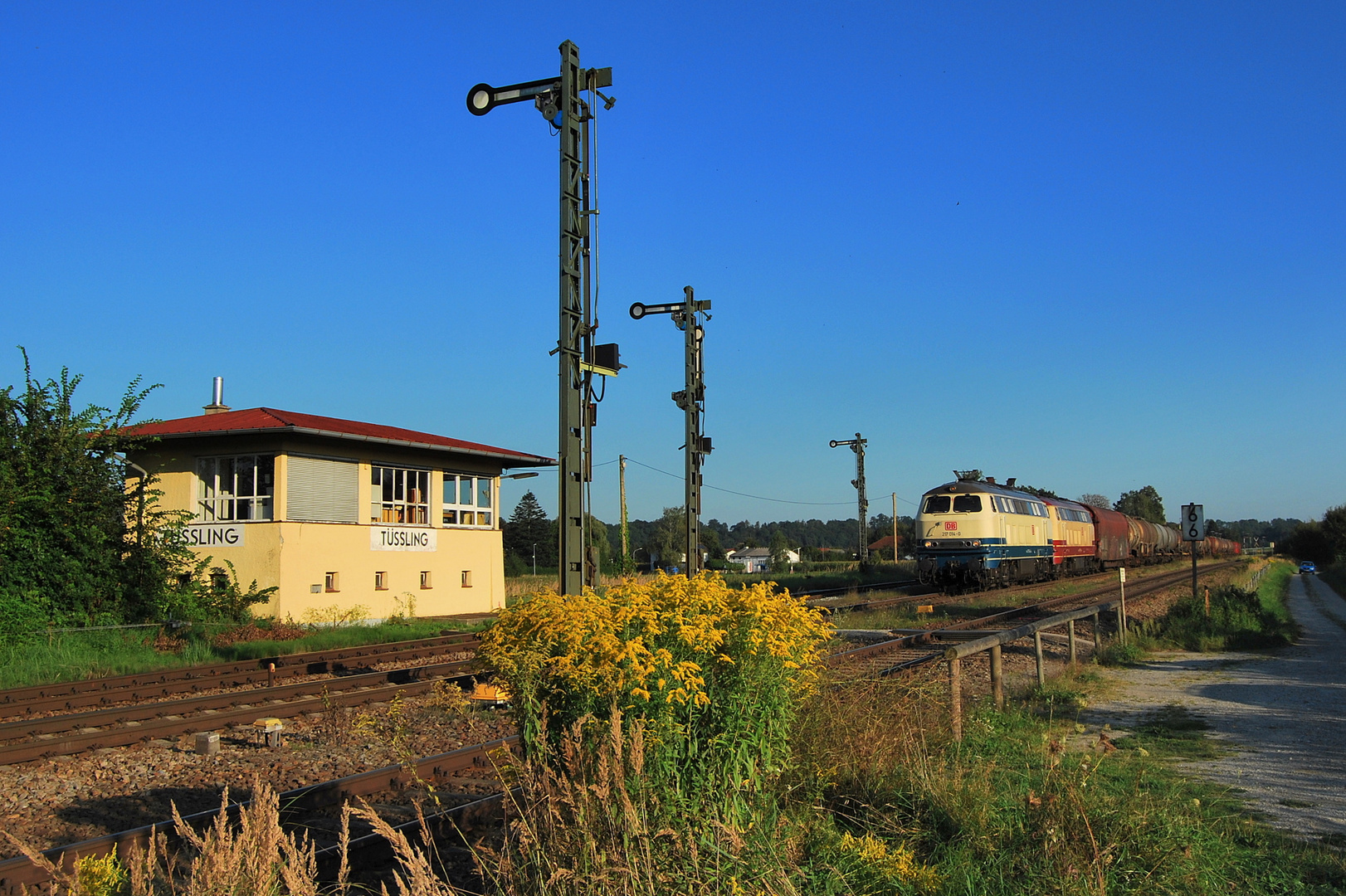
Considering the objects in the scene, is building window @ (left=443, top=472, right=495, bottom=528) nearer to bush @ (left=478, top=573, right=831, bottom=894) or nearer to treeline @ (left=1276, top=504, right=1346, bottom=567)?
bush @ (left=478, top=573, right=831, bottom=894)

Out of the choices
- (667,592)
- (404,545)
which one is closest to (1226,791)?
(667,592)

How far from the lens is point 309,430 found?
20.5 metres

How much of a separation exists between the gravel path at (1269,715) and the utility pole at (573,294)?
216 inches

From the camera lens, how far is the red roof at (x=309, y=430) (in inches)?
821

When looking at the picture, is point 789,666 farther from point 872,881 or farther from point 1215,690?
point 1215,690

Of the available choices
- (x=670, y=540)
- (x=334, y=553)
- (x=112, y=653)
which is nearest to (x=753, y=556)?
(x=670, y=540)

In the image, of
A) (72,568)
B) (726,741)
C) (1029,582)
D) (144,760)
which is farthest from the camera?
(1029,582)

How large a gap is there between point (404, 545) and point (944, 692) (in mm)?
18541

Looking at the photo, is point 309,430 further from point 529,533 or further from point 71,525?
point 529,533

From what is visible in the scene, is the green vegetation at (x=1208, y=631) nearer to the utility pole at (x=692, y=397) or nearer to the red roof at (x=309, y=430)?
the utility pole at (x=692, y=397)

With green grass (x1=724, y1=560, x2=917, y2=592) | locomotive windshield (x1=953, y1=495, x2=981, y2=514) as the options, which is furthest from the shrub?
green grass (x1=724, y1=560, x2=917, y2=592)

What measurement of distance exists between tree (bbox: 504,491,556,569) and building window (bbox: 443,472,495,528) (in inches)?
2228

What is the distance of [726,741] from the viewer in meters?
4.07

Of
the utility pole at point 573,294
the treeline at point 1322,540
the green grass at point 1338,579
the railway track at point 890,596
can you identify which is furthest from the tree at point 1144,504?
the utility pole at point 573,294
